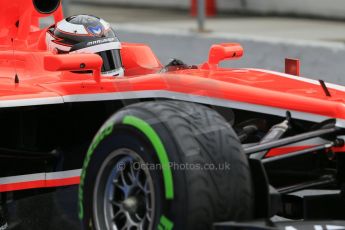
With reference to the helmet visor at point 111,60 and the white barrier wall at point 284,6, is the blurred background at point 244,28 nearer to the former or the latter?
the white barrier wall at point 284,6

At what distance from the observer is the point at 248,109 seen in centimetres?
461

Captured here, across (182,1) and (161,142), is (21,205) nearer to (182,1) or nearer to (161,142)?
(161,142)

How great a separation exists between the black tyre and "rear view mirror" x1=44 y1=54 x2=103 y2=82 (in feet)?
2.77

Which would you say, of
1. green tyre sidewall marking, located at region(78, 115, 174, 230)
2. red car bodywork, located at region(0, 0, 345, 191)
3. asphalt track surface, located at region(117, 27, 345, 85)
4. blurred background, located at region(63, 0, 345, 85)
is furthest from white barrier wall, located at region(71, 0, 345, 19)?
green tyre sidewall marking, located at region(78, 115, 174, 230)

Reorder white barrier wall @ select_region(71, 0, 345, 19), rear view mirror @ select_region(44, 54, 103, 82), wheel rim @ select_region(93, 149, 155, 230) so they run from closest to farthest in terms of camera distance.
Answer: wheel rim @ select_region(93, 149, 155, 230), rear view mirror @ select_region(44, 54, 103, 82), white barrier wall @ select_region(71, 0, 345, 19)

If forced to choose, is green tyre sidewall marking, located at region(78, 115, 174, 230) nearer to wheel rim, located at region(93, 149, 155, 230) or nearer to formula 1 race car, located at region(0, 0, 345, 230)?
formula 1 race car, located at region(0, 0, 345, 230)

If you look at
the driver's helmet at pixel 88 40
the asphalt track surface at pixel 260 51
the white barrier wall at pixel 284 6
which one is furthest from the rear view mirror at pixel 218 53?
the white barrier wall at pixel 284 6

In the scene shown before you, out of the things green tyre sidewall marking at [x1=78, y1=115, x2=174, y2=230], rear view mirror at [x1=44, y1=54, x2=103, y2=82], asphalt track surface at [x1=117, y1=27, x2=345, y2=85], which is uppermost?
rear view mirror at [x1=44, y1=54, x2=103, y2=82]

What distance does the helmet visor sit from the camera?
5.86 metres

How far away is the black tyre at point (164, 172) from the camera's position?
3822mm

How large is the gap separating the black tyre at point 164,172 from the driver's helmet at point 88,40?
161cm

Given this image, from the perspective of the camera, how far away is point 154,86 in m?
4.87

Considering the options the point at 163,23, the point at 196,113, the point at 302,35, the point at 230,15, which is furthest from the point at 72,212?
the point at 230,15

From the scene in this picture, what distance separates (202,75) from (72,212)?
109 cm
